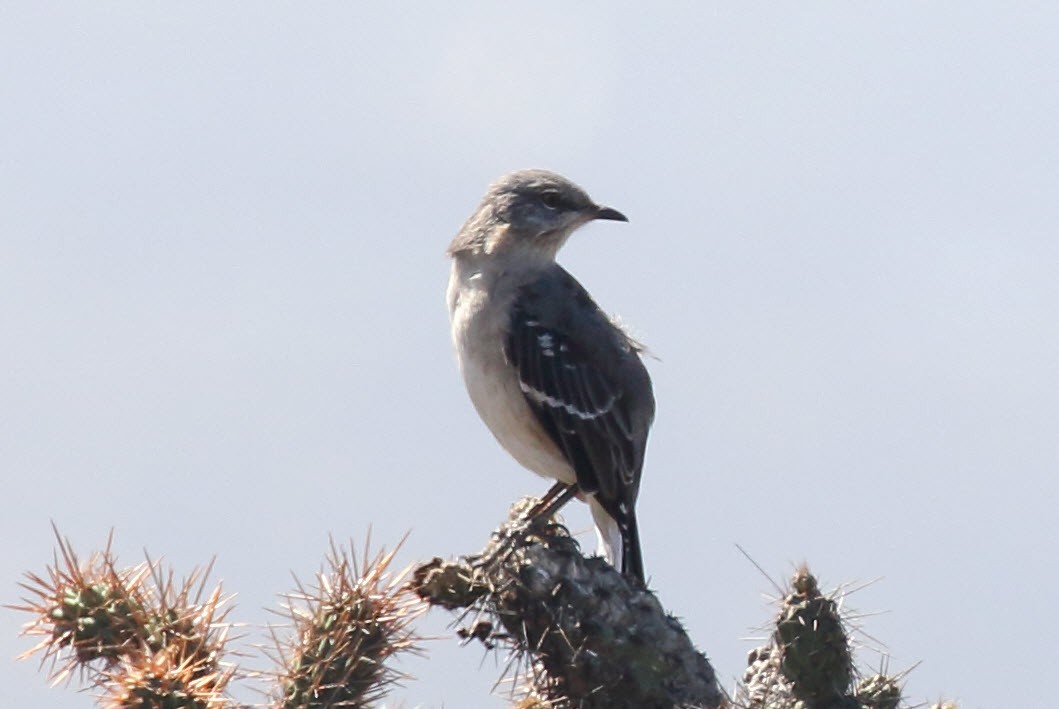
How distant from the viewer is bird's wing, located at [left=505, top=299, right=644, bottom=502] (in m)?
8.42

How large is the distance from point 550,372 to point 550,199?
1.42m

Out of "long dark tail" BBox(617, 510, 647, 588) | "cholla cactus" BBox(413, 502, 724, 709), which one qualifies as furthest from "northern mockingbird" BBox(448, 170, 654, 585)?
"cholla cactus" BBox(413, 502, 724, 709)

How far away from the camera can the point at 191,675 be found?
16.0 feet

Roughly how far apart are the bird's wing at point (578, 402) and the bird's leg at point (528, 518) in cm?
14

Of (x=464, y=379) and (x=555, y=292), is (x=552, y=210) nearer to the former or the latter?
(x=555, y=292)

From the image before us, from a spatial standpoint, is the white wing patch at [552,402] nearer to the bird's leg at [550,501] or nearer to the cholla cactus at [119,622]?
the bird's leg at [550,501]

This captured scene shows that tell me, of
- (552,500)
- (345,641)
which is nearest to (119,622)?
(345,641)

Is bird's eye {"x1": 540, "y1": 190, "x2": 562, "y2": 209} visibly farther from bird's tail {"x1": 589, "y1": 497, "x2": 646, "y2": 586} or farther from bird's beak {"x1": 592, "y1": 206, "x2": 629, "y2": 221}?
bird's tail {"x1": 589, "y1": 497, "x2": 646, "y2": 586}

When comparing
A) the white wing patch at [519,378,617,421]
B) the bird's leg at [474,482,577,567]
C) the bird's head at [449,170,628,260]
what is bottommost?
the bird's leg at [474,482,577,567]

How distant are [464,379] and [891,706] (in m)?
3.77

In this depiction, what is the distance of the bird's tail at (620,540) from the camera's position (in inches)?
333

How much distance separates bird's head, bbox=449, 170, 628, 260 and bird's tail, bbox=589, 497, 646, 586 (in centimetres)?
170

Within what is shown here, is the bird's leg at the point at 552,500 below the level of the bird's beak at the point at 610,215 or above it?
below

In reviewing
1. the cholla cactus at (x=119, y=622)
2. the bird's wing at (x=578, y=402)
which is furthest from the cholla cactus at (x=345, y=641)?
the bird's wing at (x=578, y=402)
